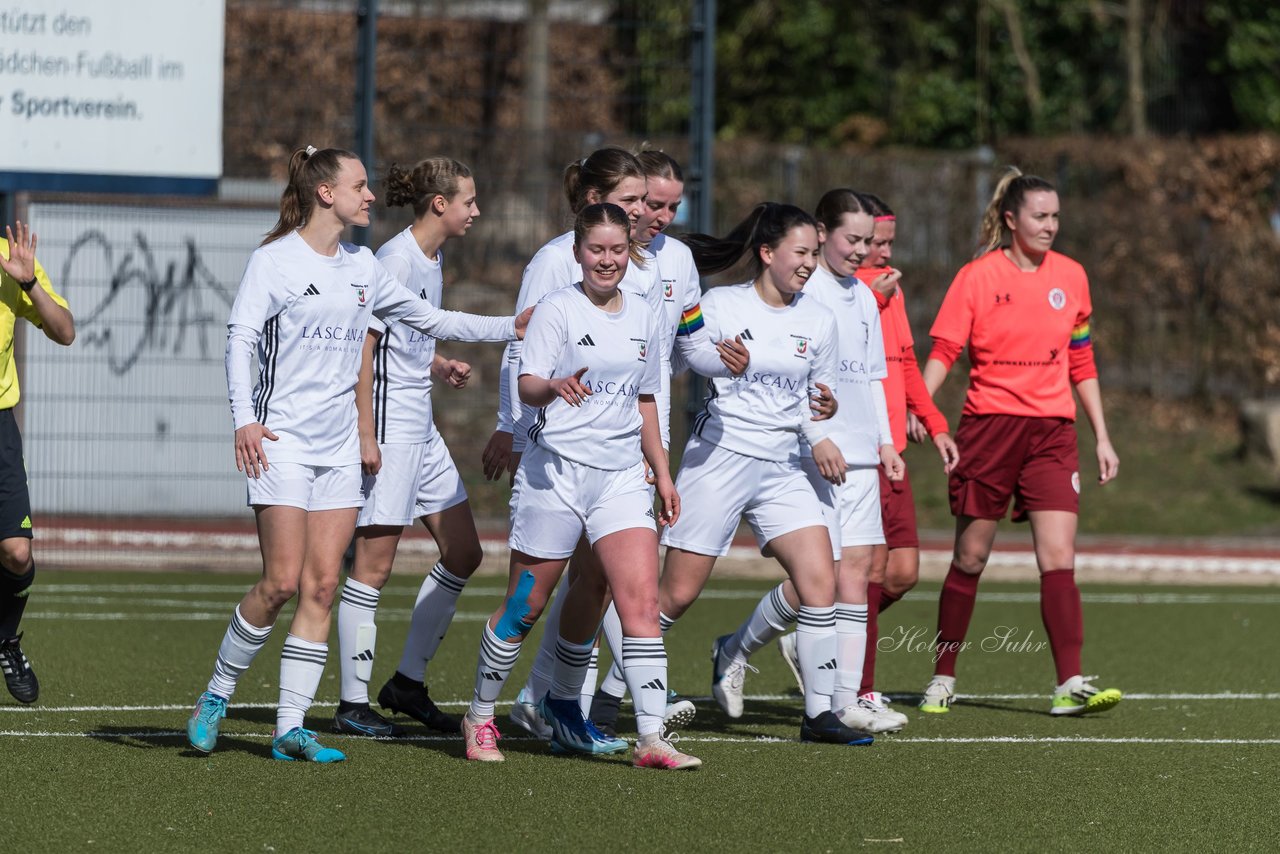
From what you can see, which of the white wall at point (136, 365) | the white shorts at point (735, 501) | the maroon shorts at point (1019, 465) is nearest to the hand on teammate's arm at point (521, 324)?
the white shorts at point (735, 501)

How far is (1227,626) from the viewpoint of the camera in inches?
444

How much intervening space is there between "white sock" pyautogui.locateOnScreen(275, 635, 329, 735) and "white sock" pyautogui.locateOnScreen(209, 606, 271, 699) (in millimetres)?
108

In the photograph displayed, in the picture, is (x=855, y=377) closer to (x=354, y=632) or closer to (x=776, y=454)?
(x=776, y=454)

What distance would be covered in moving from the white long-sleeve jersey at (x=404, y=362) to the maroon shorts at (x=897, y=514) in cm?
209

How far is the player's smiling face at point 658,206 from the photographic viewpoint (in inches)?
285

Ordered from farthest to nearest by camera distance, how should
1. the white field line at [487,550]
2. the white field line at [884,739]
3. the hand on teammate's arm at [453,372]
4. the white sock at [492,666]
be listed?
1. the white field line at [487,550]
2. the hand on teammate's arm at [453,372]
3. the white field line at [884,739]
4. the white sock at [492,666]

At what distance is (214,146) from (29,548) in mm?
5775

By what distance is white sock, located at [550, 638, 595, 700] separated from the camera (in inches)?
267

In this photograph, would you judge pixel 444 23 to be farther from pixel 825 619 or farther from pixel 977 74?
pixel 825 619

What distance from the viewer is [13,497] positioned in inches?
301

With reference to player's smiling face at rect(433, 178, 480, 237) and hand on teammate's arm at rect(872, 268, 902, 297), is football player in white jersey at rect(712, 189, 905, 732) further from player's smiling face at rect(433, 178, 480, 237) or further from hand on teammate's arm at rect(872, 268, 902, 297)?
player's smiling face at rect(433, 178, 480, 237)

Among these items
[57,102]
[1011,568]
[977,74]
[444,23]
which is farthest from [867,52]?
[57,102]

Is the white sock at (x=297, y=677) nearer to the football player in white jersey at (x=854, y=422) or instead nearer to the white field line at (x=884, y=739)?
the white field line at (x=884, y=739)

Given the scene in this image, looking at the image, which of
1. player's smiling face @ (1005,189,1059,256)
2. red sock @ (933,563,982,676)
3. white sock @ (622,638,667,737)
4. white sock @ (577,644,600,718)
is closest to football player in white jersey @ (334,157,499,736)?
white sock @ (577,644,600,718)
